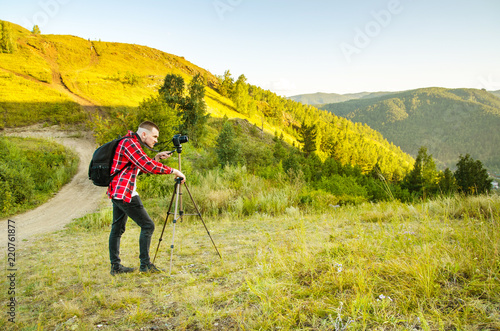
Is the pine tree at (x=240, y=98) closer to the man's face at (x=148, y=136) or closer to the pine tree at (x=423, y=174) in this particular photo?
the pine tree at (x=423, y=174)

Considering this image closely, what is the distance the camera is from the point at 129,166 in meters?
3.67

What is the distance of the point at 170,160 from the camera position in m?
12.3

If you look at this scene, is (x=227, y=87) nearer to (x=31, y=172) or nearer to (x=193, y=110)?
(x=193, y=110)

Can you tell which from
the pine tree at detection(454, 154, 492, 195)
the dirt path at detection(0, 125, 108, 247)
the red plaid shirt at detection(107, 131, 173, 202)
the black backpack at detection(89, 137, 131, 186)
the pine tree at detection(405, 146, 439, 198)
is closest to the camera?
the red plaid shirt at detection(107, 131, 173, 202)

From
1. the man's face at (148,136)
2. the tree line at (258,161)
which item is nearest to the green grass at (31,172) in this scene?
the tree line at (258,161)

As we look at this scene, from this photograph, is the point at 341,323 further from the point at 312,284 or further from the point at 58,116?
the point at 58,116

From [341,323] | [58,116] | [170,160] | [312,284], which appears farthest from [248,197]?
[58,116]

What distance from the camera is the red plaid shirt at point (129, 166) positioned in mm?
3467

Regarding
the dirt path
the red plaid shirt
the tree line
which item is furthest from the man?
the dirt path

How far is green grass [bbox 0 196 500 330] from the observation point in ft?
7.07

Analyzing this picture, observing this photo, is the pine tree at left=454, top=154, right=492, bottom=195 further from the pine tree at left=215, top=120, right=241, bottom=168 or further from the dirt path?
the dirt path

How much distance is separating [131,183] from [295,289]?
2.71m

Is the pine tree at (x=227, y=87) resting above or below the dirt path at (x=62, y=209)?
above

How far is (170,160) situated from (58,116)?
2642 cm
